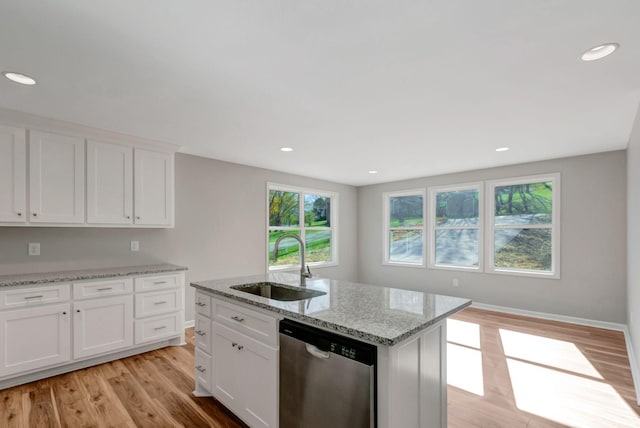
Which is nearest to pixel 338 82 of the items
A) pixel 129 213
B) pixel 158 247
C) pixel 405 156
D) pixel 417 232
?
pixel 405 156

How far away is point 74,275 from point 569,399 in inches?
170

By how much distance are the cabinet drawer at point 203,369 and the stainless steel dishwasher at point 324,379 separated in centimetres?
86

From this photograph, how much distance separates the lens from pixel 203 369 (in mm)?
2361

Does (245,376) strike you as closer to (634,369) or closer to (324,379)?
(324,379)

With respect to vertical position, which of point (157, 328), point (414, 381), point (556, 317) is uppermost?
point (414, 381)

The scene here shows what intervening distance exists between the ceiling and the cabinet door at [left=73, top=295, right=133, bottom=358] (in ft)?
5.64

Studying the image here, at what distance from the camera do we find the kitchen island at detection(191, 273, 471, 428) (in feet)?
4.42

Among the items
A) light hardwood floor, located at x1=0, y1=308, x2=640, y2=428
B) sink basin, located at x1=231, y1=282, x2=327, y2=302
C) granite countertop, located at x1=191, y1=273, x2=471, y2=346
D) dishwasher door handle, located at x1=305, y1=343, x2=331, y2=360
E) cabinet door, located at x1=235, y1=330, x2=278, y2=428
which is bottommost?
light hardwood floor, located at x1=0, y1=308, x2=640, y2=428

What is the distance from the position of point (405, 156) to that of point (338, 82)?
7.81ft

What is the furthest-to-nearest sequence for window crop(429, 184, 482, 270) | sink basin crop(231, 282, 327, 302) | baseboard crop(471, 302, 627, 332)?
window crop(429, 184, 482, 270) < baseboard crop(471, 302, 627, 332) < sink basin crop(231, 282, 327, 302)

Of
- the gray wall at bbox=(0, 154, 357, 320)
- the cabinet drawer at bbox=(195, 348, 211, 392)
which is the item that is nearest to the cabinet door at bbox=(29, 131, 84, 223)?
the gray wall at bbox=(0, 154, 357, 320)

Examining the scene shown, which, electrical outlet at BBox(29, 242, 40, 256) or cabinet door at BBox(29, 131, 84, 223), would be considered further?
electrical outlet at BBox(29, 242, 40, 256)

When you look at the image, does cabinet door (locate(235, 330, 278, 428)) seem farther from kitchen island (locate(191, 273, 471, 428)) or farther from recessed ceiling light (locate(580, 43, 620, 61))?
recessed ceiling light (locate(580, 43, 620, 61))

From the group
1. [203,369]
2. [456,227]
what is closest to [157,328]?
[203,369]
